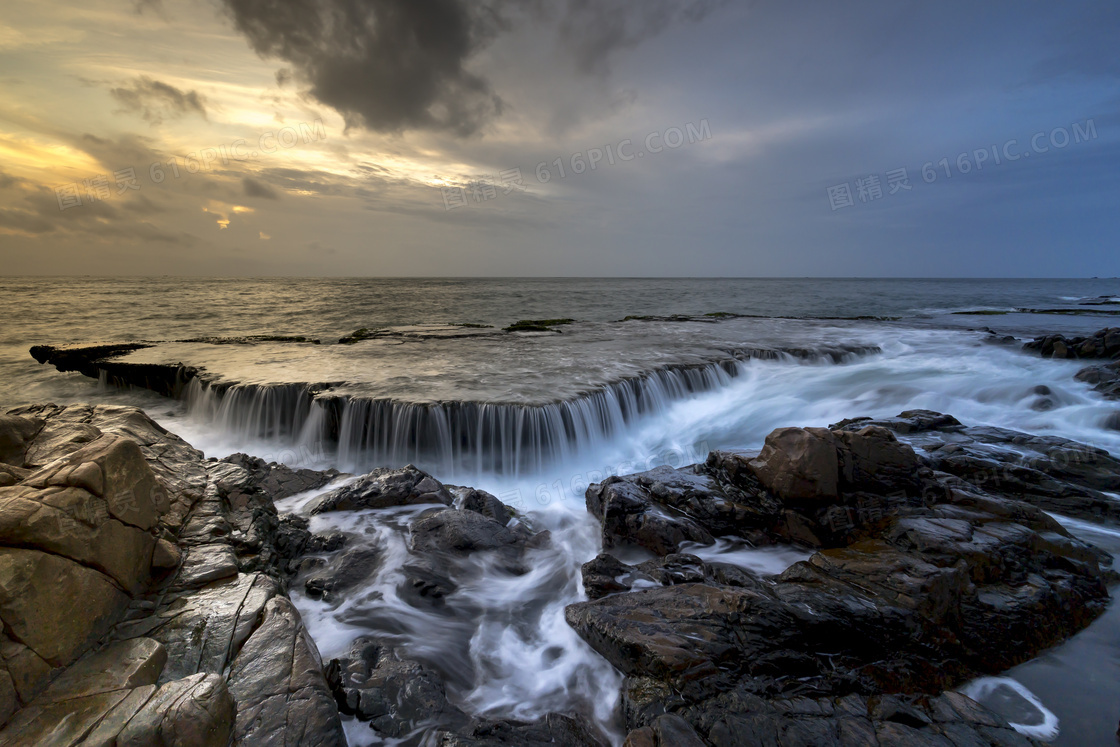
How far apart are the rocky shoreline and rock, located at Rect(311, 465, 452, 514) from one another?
28.0 inches

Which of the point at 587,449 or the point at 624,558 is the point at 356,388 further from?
the point at 624,558

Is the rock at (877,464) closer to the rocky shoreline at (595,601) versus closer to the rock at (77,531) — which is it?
the rocky shoreline at (595,601)

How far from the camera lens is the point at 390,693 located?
354 centimetres

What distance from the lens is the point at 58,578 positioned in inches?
111

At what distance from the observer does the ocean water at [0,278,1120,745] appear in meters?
4.24

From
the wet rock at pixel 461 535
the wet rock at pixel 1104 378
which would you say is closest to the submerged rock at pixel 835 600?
the wet rock at pixel 461 535

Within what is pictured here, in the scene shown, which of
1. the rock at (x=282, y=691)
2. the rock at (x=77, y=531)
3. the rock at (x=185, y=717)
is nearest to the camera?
the rock at (x=185, y=717)

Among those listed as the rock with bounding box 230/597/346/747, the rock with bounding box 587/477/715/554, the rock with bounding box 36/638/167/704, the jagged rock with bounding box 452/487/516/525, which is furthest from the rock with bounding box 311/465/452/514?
the rock with bounding box 36/638/167/704

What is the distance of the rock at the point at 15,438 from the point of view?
3.88 meters

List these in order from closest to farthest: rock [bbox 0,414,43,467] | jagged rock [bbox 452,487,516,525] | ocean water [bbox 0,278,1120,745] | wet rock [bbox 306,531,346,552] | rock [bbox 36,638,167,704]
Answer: rock [bbox 36,638,167,704]
rock [bbox 0,414,43,467]
ocean water [bbox 0,278,1120,745]
wet rock [bbox 306,531,346,552]
jagged rock [bbox 452,487,516,525]

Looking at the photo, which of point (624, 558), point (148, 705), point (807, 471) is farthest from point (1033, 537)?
point (148, 705)

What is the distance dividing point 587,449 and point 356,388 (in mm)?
5848

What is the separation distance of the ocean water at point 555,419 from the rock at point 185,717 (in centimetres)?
180

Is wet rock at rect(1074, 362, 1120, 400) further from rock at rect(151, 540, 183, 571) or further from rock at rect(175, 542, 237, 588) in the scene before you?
rock at rect(151, 540, 183, 571)
